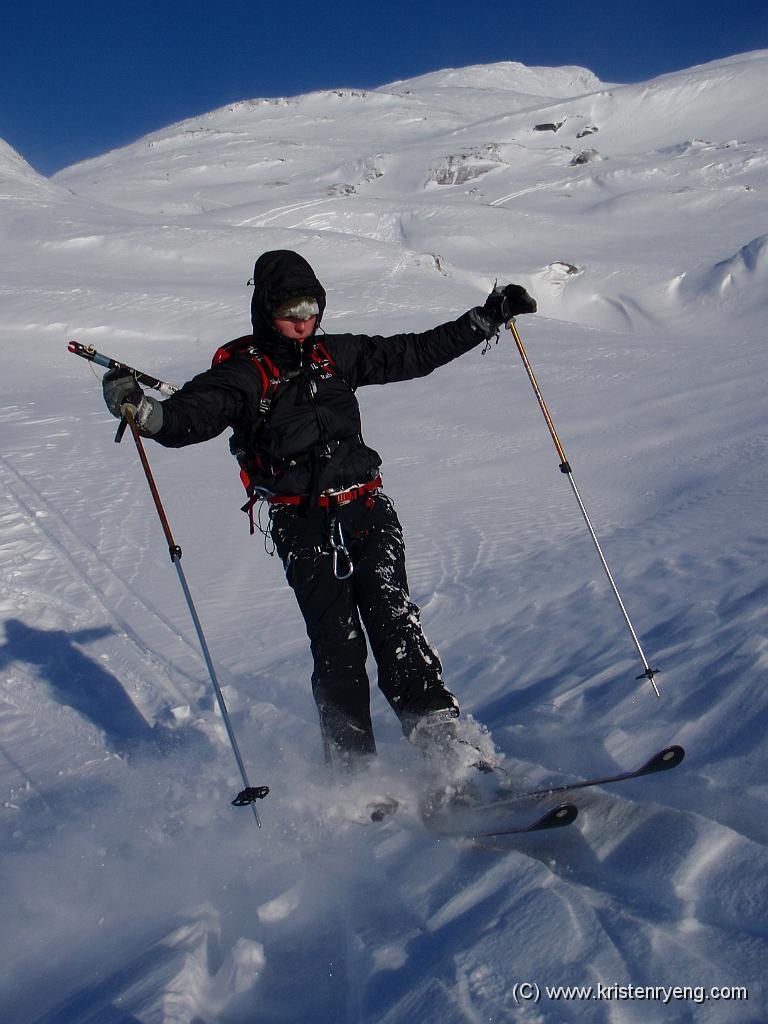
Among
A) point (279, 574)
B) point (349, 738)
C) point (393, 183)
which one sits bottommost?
point (349, 738)

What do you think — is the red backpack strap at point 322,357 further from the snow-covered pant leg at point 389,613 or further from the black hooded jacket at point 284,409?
the snow-covered pant leg at point 389,613

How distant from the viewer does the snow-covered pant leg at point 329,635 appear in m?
3.40

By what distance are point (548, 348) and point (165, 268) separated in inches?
→ 505

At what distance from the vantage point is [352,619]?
352 cm

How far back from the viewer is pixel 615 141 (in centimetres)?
6769

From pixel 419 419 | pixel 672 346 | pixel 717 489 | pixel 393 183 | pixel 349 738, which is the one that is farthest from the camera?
pixel 393 183

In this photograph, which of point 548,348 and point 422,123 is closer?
point 548,348

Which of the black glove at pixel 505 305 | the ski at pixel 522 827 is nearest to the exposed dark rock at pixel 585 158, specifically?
the black glove at pixel 505 305

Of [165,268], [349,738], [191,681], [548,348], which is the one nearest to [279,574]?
[191,681]

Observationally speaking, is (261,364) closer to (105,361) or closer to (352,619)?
(105,361)

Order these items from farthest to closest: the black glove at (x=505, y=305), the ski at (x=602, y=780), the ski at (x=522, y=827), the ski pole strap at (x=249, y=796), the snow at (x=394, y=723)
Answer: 1. the black glove at (x=505, y=305)
2. the ski pole strap at (x=249, y=796)
3. the ski at (x=602, y=780)
4. the ski at (x=522, y=827)
5. the snow at (x=394, y=723)

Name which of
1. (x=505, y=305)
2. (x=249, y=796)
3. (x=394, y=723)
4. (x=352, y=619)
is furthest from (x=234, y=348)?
(x=394, y=723)

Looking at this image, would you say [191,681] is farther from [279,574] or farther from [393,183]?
[393,183]

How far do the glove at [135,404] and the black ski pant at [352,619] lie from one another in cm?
70
